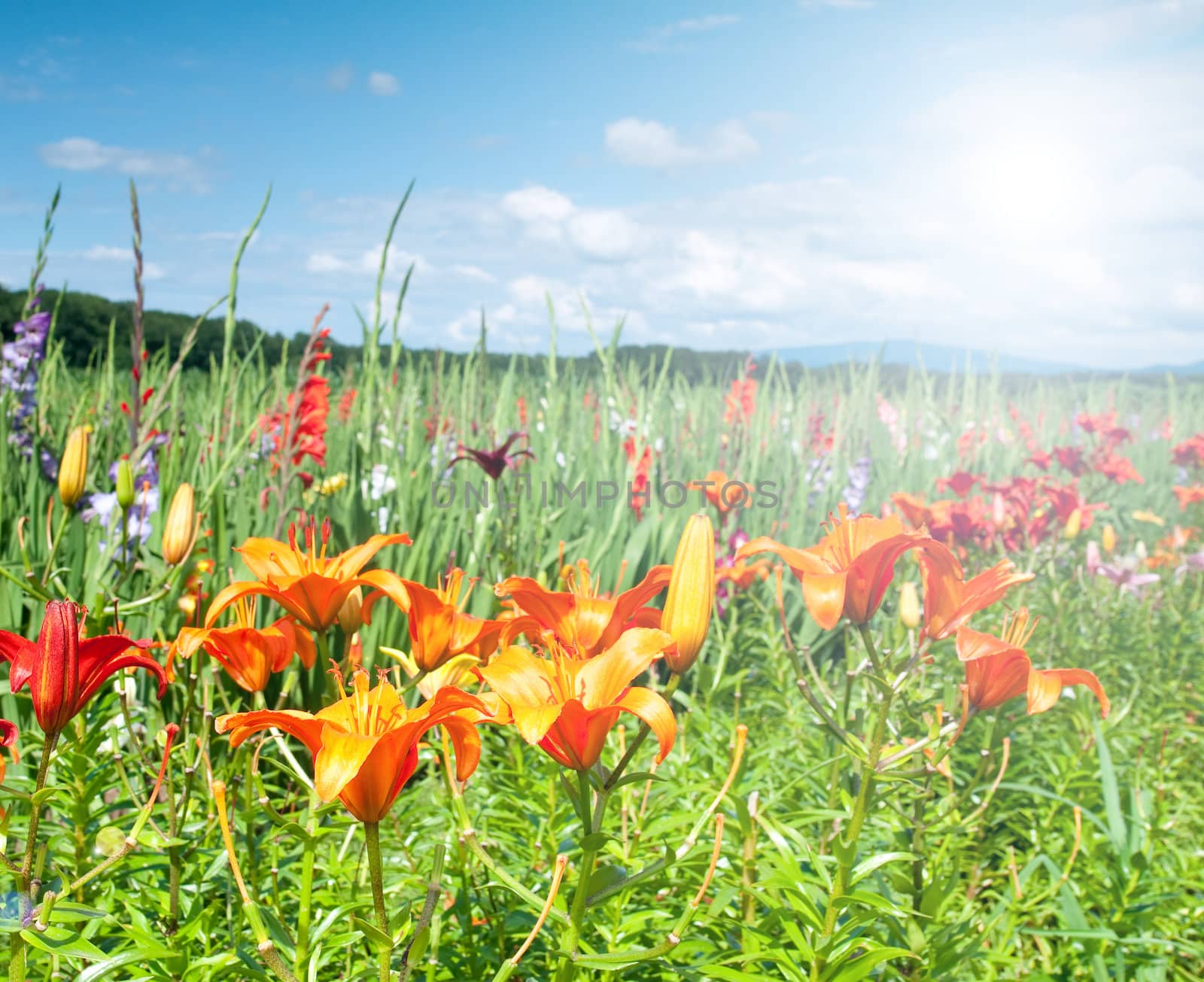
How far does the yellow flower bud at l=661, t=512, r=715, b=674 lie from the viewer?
0.96 meters

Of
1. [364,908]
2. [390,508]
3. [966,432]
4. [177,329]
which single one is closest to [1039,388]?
[966,432]

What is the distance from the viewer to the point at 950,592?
115cm

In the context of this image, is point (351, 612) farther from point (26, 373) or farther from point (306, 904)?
point (26, 373)

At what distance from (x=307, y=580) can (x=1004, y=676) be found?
98 centimetres

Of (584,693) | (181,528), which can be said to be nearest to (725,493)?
(181,528)

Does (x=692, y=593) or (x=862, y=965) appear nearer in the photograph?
(x=692, y=593)

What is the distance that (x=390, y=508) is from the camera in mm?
3641

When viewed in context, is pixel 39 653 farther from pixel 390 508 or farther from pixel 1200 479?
pixel 1200 479

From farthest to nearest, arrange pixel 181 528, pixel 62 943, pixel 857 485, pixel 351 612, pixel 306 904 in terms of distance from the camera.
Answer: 1. pixel 857 485
2. pixel 181 528
3. pixel 351 612
4. pixel 306 904
5. pixel 62 943

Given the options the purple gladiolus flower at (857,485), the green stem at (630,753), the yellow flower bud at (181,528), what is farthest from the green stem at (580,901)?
the purple gladiolus flower at (857,485)

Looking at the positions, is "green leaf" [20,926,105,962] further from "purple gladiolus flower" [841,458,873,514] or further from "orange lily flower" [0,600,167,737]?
"purple gladiolus flower" [841,458,873,514]

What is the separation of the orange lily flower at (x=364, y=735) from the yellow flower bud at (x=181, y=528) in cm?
79

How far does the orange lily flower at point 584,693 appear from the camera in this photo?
0.86m

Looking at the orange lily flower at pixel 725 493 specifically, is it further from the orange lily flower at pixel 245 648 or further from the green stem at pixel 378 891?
the green stem at pixel 378 891
